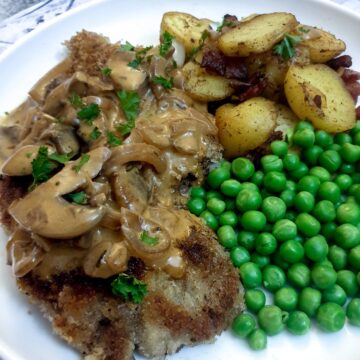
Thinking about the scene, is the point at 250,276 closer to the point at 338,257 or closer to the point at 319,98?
the point at 338,257

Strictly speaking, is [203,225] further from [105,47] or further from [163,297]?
[105,47]

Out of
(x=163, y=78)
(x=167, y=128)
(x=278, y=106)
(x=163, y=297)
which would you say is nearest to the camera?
(x=163, y=297)

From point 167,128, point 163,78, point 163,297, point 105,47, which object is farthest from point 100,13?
point 163,297

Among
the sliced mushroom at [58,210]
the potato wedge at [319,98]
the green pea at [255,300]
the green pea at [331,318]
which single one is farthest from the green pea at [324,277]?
the sliced mushroom at [58,210]

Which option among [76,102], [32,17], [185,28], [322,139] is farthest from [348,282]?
[32,17]

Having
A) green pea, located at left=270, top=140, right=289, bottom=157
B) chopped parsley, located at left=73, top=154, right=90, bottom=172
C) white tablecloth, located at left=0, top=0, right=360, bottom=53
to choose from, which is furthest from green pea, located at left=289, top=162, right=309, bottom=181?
white tablecloth, located at left=0, top=0, right=360, bottom=53

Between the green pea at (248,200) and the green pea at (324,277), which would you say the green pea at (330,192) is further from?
the green pea at (324,277)

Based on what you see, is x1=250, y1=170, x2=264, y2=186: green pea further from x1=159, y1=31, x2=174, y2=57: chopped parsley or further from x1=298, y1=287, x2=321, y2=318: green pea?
x1=159, y1=31, x2=174, y2=57: chopped parsley
